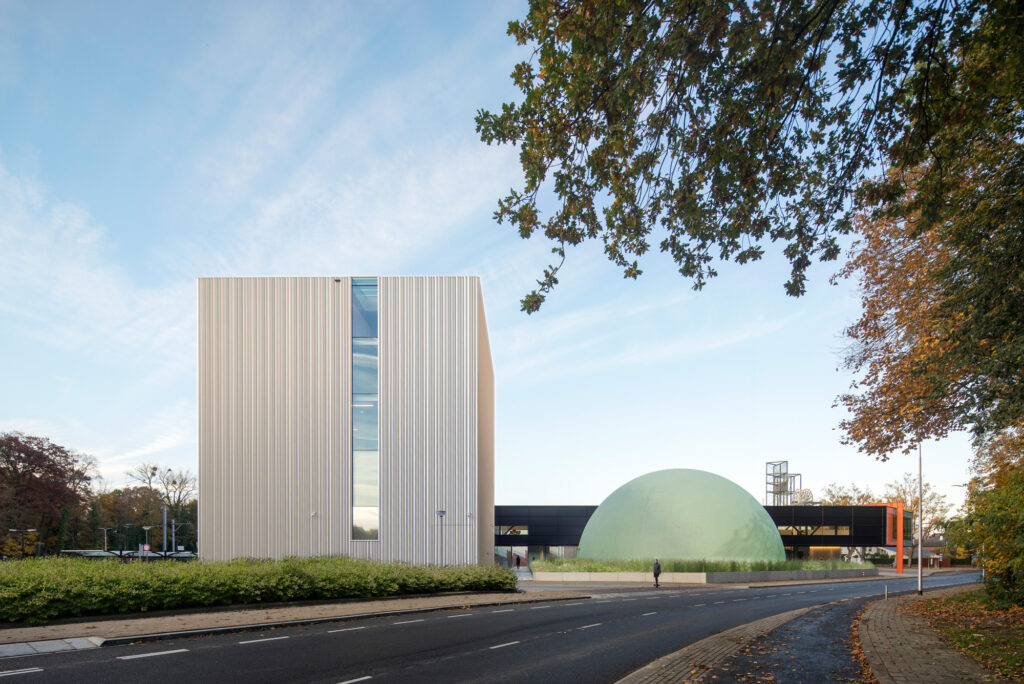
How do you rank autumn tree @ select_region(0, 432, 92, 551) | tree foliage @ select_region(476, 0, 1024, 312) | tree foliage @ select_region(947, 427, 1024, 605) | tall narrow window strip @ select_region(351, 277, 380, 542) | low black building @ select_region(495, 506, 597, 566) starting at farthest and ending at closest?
low black building @ select_region(495, 506, 597, 566) → autumn tree @ select_region(0, 432, 92, 551) → tall narrow window strip @ select_region(351, 277, 380, 542) → tree foliage @ select_region(947, 427, 1024, 605) → tree foliage @ select_region(476, 0, 1024, 312)

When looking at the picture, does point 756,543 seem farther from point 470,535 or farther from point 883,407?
point 883,407

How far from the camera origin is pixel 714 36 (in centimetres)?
787

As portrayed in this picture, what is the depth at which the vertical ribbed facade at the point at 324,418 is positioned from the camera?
28750 mm

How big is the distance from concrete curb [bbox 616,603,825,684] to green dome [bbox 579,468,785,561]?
3096cm

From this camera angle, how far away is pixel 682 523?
4747 cm

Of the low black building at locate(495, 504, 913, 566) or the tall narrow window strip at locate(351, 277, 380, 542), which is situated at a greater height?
the tall narrow window strip at locate(351, 277, 380, 542)

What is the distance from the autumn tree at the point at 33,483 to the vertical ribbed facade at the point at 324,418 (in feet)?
98.0

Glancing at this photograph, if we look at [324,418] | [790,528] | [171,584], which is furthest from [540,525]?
[171,584]

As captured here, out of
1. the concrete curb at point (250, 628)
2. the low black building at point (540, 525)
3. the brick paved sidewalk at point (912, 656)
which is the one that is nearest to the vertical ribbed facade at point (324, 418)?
the concrete curb at point (250, 628)

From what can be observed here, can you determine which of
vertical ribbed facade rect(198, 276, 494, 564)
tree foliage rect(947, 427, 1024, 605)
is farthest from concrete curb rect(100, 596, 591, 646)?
tree foliage rect(947, 427, 1024, 605)

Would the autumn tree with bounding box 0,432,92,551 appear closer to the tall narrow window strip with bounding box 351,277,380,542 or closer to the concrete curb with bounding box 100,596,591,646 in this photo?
the tall narrow window strip with bounding box 351,277,380,542

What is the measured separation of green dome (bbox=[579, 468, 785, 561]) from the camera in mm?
46594

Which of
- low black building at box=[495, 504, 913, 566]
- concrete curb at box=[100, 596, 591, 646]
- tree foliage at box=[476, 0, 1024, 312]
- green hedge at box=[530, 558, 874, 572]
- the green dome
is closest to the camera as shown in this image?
tree foliage at box=[476, 0, 1024, 312]

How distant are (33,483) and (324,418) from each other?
120 feet
